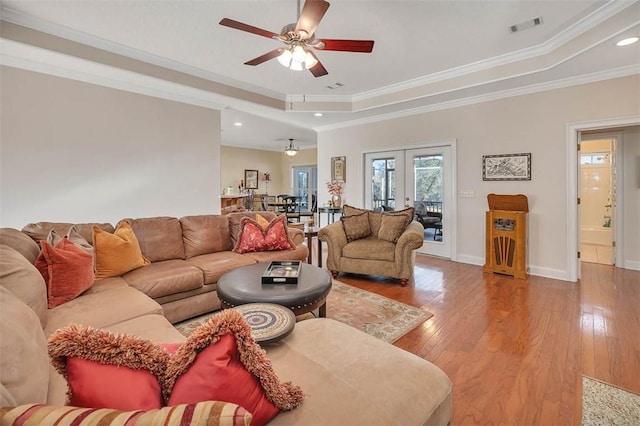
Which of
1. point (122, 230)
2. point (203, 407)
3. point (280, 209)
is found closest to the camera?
point (203, 407)

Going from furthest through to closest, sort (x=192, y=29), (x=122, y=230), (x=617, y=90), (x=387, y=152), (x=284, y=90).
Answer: (x=387, y=152), (x=284, y=90), (x=617, y=90), (x=192, y=29), (x=122, y=230)

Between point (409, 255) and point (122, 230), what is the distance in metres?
3.10

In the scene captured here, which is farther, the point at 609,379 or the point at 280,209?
the point at 280,209

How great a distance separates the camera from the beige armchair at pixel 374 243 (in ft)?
12.2

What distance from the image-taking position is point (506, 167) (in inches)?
174

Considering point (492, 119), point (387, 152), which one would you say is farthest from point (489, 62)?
point (387, 152)

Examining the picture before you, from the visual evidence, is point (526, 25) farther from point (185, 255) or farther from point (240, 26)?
point (185, 255)

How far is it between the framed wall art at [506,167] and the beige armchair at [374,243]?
4.98 ft

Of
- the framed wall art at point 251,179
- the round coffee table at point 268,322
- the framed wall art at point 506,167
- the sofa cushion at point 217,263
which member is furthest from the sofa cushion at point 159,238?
the framed wall art at point 251,179

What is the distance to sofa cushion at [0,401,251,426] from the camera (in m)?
0.56

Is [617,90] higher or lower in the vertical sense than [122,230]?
higher

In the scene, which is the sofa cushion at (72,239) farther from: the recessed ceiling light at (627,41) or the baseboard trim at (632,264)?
the baseboard trim at (632,264)

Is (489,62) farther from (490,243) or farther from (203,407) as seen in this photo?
(203,407)

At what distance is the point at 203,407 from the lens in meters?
0.62
